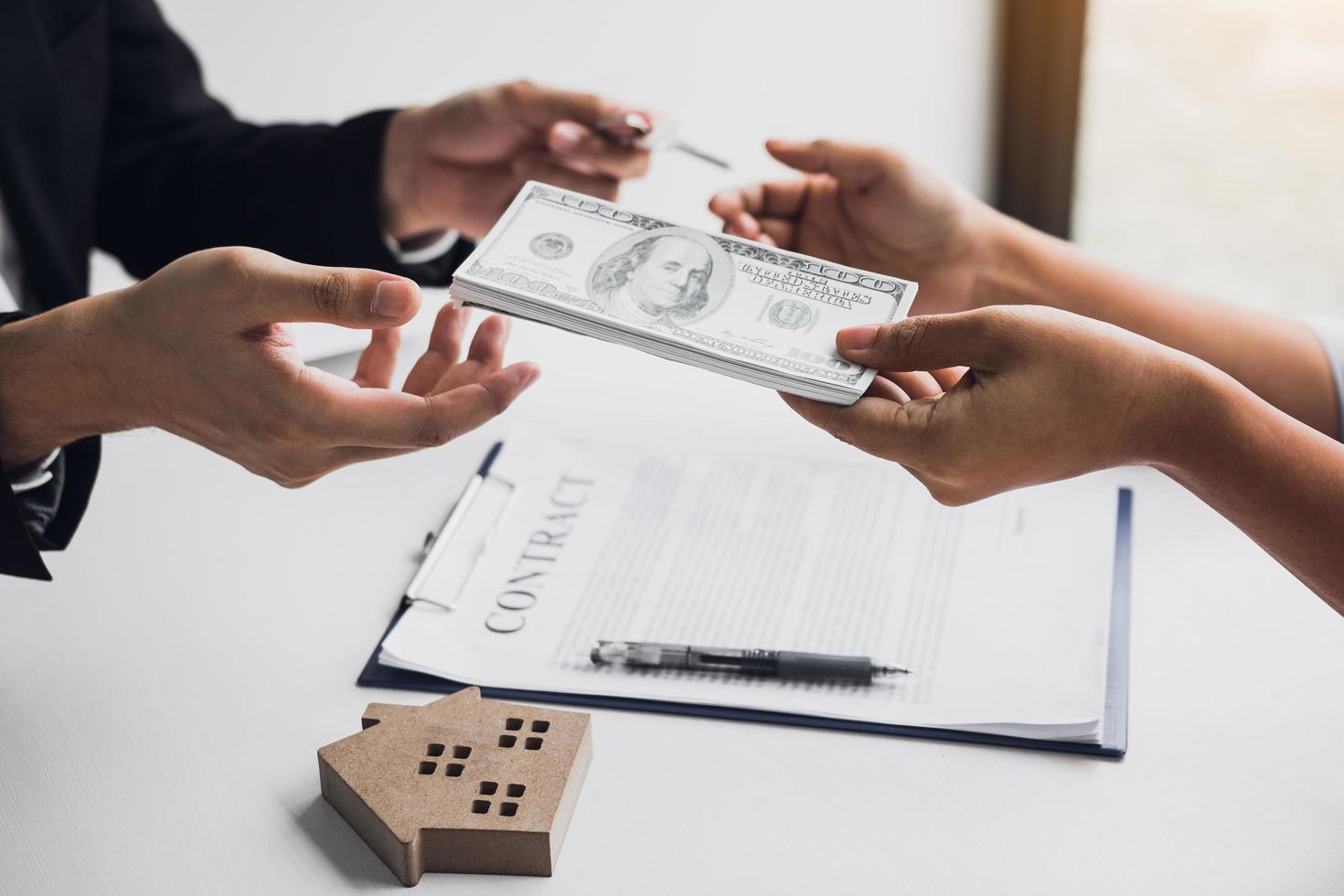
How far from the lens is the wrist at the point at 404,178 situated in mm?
1380

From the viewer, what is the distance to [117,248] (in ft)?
5.44

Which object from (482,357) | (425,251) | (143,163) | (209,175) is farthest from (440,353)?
(143,163)

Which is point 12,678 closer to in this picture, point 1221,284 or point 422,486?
point 422,486

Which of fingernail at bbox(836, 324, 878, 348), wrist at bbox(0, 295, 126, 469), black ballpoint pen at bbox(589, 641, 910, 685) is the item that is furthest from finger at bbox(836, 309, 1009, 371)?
wrist at bbox(0, 295, 126, 469)

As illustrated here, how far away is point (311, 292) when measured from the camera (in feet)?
2.65

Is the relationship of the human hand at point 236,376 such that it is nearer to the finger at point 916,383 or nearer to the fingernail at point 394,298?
the fingernail at point 394,298

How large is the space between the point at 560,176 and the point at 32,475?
2.09 feet

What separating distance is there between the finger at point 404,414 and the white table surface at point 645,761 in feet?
0.55

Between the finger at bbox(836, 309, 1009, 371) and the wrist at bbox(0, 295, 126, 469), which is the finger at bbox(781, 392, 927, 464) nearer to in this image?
the finger at bbox(836, 309, 1009, 371)

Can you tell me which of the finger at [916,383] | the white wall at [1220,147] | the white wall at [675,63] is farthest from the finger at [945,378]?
the white wall at [1220,147]

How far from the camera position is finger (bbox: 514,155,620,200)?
1.37 metres

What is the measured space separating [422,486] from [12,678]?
361 millimetres

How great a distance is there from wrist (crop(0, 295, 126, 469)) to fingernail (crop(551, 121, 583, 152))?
536 millimetres

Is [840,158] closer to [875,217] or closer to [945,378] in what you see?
[875,217]
